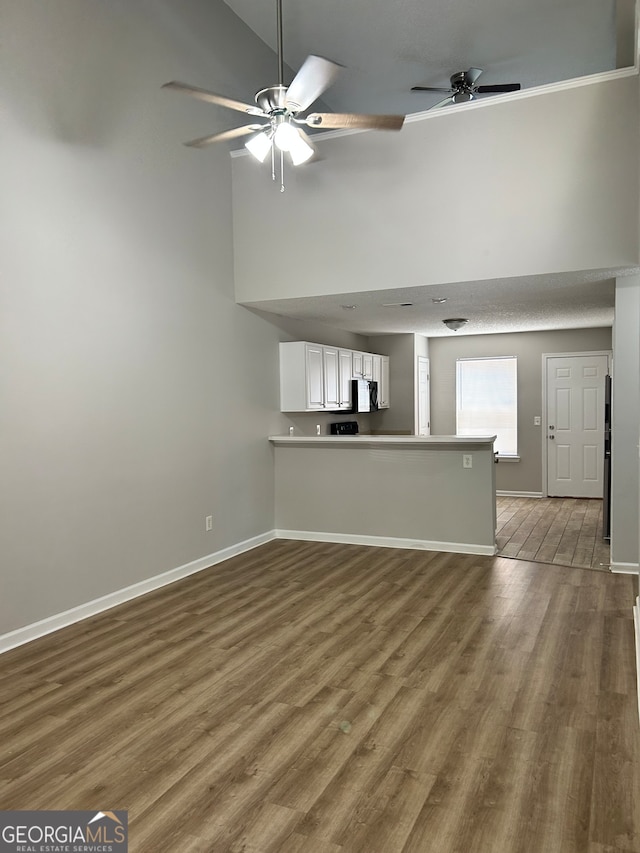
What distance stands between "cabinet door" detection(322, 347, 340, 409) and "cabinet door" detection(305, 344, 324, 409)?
11 cm

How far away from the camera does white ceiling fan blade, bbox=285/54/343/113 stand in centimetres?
325

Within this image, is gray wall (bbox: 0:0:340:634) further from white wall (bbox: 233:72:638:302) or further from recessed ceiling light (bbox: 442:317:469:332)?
recessed ceiling light (bbox: 442:317:469:332)

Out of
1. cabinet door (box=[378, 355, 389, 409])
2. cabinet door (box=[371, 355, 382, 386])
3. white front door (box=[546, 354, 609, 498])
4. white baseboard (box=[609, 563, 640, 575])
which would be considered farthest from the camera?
cabinet door (box=[378, 355, 389, 409])

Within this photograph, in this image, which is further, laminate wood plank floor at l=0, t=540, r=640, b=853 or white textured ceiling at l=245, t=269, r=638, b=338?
white textured ceiling at l=245, t=269, r=638, b=338

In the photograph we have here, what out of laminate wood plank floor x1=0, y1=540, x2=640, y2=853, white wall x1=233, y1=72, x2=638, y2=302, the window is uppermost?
white wall x1=233, y1=72, x2=638, y2=302

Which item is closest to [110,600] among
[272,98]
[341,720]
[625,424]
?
[341,720]

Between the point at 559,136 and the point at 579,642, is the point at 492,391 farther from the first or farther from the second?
the point at 579,642

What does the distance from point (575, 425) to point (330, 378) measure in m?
3.98

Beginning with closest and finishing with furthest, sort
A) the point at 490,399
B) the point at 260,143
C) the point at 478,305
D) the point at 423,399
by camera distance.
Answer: the point at 260,143 < the point at 478,305 < the point at 490,399 < the point at 423,399

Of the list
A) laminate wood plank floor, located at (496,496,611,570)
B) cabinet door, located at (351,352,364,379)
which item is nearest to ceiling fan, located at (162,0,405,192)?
laminate wood plank floor, located at (496,496,611,570)

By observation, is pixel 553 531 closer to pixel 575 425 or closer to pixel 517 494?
pixel 517 494

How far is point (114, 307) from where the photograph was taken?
4.44 m

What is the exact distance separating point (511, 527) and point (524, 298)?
8.39 ft

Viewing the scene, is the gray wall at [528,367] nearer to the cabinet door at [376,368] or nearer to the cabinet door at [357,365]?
the cabinet door at [376,368]
